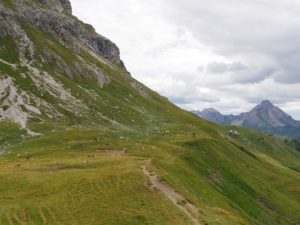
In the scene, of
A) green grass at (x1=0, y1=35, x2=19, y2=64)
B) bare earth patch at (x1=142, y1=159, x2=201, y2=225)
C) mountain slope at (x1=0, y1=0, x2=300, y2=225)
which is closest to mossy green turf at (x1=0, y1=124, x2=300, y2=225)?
mountain slope at (x1=0, y1=0, x2=300, y2=225)

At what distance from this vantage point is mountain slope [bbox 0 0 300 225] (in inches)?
2511

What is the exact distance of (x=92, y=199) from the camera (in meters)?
66.3

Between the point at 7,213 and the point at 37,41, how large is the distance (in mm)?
146748

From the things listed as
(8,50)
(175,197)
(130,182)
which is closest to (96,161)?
(130,182)

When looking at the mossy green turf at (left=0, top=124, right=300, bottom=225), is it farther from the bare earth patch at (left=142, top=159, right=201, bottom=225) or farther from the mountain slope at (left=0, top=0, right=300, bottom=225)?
the bare earth patch at (left=142, top=159, right=201, bottom=225)

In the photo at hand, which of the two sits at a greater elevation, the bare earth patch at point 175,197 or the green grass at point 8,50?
the green grass at point 8,50

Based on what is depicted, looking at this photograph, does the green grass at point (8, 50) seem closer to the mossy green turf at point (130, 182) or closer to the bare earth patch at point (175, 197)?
the mossy green turf at point (130, 182)

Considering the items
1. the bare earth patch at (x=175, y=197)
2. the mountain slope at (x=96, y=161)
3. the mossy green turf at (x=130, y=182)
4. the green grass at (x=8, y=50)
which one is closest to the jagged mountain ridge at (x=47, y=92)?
the green grass at (x=8, y=50)

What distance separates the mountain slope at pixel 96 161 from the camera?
63.8 metres

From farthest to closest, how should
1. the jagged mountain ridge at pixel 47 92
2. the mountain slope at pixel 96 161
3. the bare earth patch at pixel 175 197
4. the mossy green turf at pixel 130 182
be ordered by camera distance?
1. the jagged mountain ridge at pixel 47 92
2. the mountain slope at pixel 96 161
3. the bare earth patch at pixel 175 197
4. the mossy green turf at pixel 130 182

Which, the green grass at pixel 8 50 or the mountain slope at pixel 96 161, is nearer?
the mountain slope at pixel 96 161

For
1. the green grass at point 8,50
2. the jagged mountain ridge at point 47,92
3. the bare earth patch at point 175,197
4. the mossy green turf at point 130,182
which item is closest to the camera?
the mossy green turf at point 130,182

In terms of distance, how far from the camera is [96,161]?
313 ft

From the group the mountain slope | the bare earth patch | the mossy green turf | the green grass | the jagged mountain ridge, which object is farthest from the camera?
the green grass
